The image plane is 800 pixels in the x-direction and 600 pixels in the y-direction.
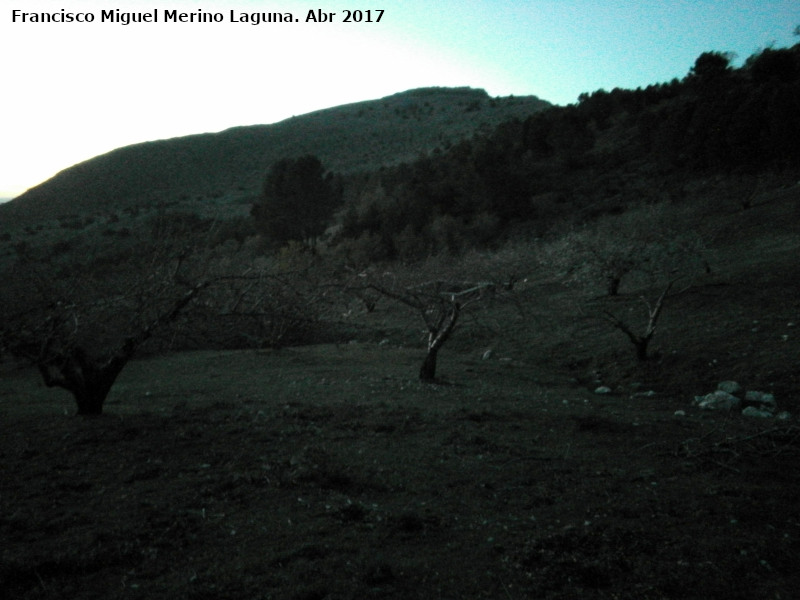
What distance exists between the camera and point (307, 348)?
Answer: 26734 mm

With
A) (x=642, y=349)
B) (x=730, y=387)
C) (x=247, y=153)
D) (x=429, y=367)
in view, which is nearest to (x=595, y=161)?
(x=642, y=349)

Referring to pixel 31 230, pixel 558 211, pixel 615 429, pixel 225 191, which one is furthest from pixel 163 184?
pixel 615 429

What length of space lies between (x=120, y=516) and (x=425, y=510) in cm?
320

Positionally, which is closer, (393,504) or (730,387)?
(393,504)

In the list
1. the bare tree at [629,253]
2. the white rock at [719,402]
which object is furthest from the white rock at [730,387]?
the bare tree at [629,253]

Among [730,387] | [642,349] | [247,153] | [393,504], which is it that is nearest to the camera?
[393,504]

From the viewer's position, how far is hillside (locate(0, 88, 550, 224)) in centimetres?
7238

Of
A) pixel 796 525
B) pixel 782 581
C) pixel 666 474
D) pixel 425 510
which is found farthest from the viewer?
pixel 666 474

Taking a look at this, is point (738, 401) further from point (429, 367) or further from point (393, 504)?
point (393, 504)

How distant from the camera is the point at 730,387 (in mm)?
15820

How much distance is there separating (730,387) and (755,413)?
2127 millimetres

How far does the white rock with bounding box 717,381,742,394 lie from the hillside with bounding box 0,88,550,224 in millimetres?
62720

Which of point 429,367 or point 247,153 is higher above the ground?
point 247,153

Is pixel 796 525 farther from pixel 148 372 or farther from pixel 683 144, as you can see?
pixel 683 144
